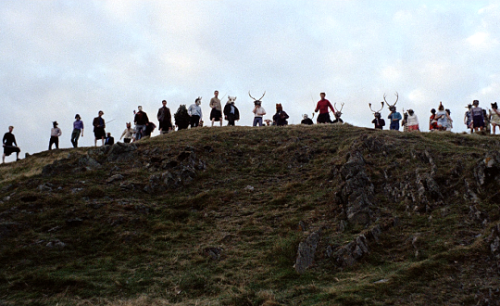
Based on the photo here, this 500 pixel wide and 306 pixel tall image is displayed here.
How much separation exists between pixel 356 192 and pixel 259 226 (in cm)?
317

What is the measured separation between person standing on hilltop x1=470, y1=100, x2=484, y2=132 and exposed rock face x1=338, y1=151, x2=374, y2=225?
12521 mm

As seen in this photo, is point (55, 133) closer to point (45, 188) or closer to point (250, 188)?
point (45, 188)

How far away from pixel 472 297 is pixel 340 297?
2499mm

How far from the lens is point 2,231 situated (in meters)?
12.5

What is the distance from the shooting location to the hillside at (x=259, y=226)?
380 inches

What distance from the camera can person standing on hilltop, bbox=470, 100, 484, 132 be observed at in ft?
81.4

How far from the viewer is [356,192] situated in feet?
44.6

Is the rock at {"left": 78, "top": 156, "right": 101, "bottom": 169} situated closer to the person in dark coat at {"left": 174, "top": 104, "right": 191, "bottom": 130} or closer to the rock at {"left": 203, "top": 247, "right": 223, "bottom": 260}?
the rock at {"left": 203, "top": 247, "right": 223, "bottom": 260}

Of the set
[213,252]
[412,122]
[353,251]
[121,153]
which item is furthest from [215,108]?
[353,251]

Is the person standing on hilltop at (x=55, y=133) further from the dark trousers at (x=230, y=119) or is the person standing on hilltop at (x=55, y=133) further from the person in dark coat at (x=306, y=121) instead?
the person in dark coat at (x=306, y=121)

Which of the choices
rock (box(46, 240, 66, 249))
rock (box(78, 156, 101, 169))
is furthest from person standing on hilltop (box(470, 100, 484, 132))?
rock (box(46, 240, 66, 249))

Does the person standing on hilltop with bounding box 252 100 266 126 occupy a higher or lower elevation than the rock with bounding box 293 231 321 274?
higher

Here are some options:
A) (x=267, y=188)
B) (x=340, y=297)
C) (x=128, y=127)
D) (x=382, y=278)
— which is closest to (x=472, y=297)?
(x=382, y=278)

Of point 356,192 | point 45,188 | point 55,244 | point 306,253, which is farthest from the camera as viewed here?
point 45,188
